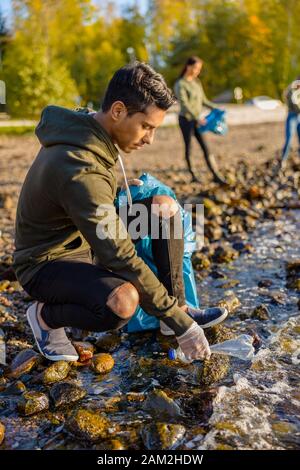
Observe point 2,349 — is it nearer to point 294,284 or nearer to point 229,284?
point 229,284

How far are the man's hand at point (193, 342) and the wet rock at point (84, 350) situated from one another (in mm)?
712

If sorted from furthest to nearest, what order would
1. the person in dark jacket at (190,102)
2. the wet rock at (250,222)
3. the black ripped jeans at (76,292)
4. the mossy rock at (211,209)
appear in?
the person in dark jacket at (190,102) < the mossy rock at (211,209) < the wet rock at (250,222) < the black ripped jeans at (76,292)

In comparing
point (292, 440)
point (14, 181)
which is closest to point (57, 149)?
point (292, 440)

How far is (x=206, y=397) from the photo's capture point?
8.29 ft

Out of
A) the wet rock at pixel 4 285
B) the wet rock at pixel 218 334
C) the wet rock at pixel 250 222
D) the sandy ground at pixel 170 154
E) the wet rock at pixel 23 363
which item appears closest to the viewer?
the wet rock at pixel 23 363

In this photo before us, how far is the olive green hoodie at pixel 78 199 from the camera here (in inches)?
88.4

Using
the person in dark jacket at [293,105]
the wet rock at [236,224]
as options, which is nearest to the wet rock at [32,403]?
the wet rock at [236,224]

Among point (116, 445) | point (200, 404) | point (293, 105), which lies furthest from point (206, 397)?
point (293, 105)

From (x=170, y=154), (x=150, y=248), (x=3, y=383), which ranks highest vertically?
(x=150, y=248)

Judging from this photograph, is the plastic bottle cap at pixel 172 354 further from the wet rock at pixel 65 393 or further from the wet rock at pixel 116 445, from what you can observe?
the wet rock at pixel 116 445

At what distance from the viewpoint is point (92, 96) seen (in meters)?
39.5

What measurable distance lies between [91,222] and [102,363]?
98cm

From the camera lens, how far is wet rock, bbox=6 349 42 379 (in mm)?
2818

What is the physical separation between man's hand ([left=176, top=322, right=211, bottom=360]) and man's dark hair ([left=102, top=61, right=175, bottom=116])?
41.1 inches
